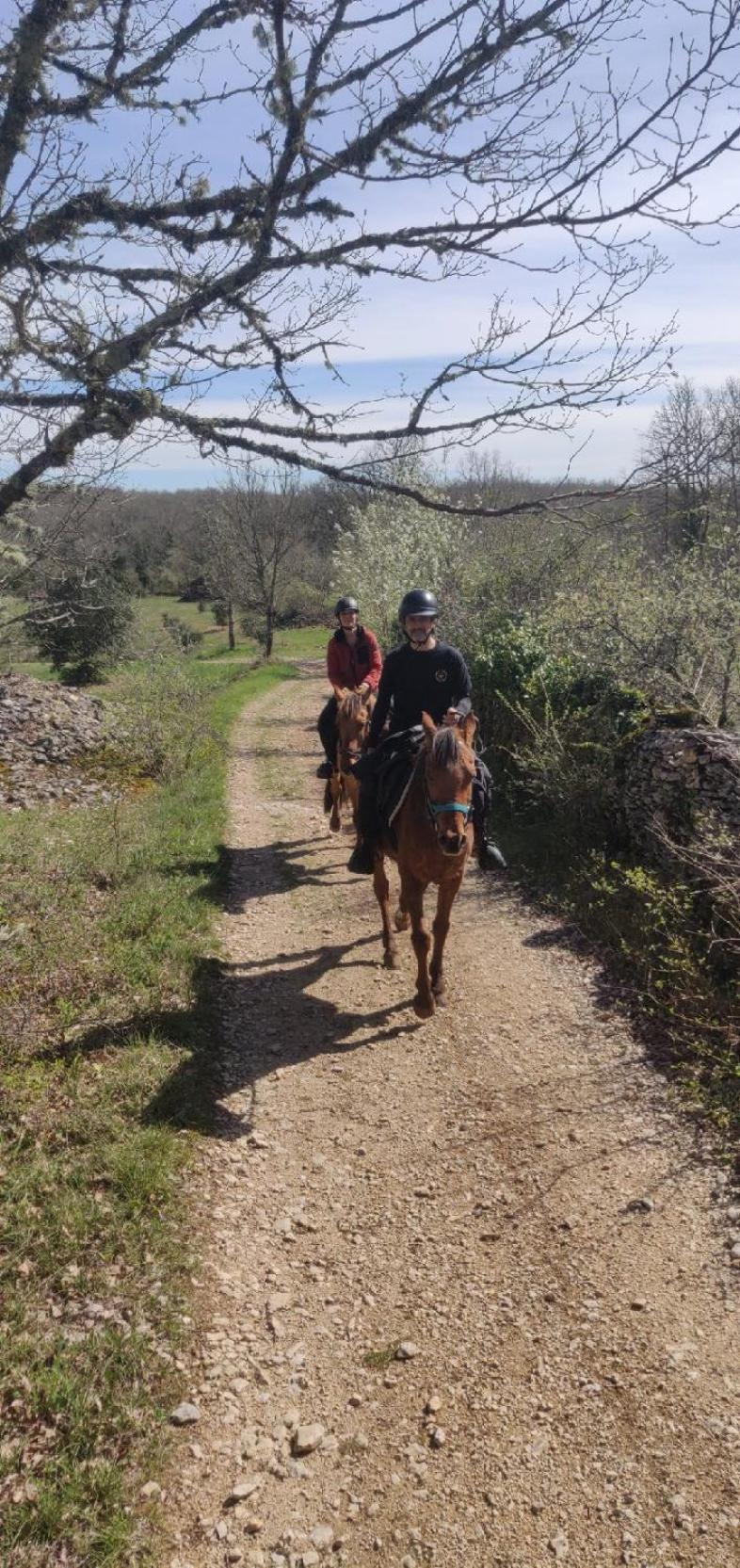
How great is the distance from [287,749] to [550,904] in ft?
33.2

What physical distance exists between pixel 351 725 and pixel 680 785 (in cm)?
385

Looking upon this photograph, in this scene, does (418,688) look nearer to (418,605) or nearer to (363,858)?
(418,605)

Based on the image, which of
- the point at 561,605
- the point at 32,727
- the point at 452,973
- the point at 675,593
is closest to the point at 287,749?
the point at 32,727

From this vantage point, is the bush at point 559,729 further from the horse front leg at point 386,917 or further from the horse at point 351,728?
the horse front leg at point 386,917

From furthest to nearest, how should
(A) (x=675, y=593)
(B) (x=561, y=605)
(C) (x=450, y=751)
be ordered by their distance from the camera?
(B) (x=561, y=605) → (A) (x=675, y=593) → (C) (x=450, y=751)

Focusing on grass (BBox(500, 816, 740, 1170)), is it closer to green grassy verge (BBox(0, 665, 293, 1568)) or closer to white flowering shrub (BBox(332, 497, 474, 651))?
green grassy verge (BBox(0, 665, 293, 1568))

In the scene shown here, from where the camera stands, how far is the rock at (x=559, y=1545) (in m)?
3.14

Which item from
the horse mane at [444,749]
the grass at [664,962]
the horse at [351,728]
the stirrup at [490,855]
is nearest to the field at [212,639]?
the horse at [351,728]

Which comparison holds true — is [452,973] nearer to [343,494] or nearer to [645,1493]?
Answer: [645,1493]

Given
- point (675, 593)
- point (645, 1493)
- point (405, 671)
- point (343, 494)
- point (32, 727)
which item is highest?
point (343, 494)

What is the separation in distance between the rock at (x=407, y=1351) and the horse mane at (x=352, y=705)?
22.6 feet

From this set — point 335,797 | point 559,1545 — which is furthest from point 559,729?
point 559,1545

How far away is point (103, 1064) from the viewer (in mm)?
5871

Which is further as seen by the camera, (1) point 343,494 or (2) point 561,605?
(1) point 343,494
